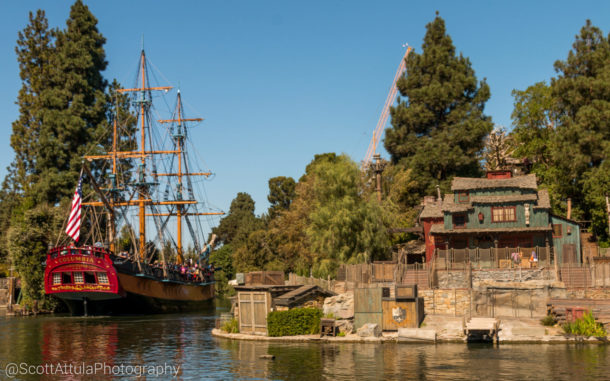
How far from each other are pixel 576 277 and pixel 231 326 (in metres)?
21.2

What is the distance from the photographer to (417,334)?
33.7 metres

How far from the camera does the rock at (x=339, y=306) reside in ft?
122

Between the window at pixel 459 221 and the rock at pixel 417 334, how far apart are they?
22608 mm

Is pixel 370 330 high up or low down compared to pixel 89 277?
down

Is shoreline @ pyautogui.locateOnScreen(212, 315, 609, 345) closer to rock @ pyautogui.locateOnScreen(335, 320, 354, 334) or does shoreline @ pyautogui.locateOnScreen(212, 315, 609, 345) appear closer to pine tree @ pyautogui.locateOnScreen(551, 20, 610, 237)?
rock @ pyautogui.locateOnScreen(335, 320, 354, 334)

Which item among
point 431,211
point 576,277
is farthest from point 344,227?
point 576,277

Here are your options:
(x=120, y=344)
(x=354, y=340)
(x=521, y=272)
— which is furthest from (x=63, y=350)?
(x=521, y=272)

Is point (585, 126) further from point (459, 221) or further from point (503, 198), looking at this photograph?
point (459, 221)

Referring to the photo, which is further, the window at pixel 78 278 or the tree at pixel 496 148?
the tree at pixel 496 148

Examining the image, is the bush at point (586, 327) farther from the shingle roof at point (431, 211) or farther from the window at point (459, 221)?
the shingle roof at point (431, 211)

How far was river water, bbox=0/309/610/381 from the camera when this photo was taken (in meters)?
25.4

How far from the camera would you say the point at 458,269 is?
147ft

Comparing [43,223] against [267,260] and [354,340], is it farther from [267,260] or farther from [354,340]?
[354,340]

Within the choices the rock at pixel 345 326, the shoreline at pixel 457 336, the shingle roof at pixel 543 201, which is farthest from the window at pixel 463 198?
the rock at pixel 345 326
